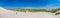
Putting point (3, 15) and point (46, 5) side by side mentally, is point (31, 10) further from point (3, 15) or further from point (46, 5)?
point (3, 15)

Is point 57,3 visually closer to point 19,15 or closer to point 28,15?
point 28,15

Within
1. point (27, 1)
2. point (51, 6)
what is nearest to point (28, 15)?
point (27, 1)

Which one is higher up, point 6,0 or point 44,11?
point 6,0

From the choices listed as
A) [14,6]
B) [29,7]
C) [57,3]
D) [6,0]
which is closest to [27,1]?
[29,7]

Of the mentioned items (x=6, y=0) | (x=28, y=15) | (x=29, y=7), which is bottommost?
(x=28, y=15)

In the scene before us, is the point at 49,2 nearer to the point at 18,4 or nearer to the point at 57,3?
the point at 57,3

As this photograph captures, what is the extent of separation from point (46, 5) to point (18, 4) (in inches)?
16.3

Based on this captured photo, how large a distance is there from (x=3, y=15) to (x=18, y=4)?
0.89 ft

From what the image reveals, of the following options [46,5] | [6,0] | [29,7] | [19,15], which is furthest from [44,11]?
[6,0]

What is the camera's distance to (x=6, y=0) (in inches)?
56.6

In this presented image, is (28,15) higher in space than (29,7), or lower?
lower

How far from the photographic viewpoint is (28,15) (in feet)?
4.56

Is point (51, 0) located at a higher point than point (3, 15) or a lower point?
higher

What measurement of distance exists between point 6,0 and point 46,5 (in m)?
0.60
